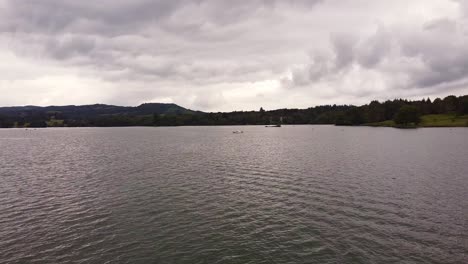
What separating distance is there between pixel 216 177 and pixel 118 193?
→ 1732cm

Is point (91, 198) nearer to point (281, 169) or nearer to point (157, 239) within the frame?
point (157, 239)

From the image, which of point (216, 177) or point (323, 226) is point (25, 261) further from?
point (216, 177)

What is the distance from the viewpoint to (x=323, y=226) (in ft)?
95.7

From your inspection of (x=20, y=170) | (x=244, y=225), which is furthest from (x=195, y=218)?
(x=20, y=170)

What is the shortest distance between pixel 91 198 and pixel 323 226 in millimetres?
28926

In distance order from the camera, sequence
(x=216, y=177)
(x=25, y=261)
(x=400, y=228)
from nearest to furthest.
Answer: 1. (x=25, y=261)
2. (x=400, y=228)
3. (x=216, y=177)

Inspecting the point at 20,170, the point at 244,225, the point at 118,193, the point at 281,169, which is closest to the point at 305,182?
the point at 281,169

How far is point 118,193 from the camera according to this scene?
42844 millimetres

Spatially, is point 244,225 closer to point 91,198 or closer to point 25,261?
point 25,261

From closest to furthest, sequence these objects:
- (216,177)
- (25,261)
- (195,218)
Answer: (25,261)
(195,218)
(216,177)

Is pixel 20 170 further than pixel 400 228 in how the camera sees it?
Yes

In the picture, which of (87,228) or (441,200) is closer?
(87,228)

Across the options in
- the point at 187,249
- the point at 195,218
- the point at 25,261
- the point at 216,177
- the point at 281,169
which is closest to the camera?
the point at 25,261

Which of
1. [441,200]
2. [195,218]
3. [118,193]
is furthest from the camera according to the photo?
[118,193]
